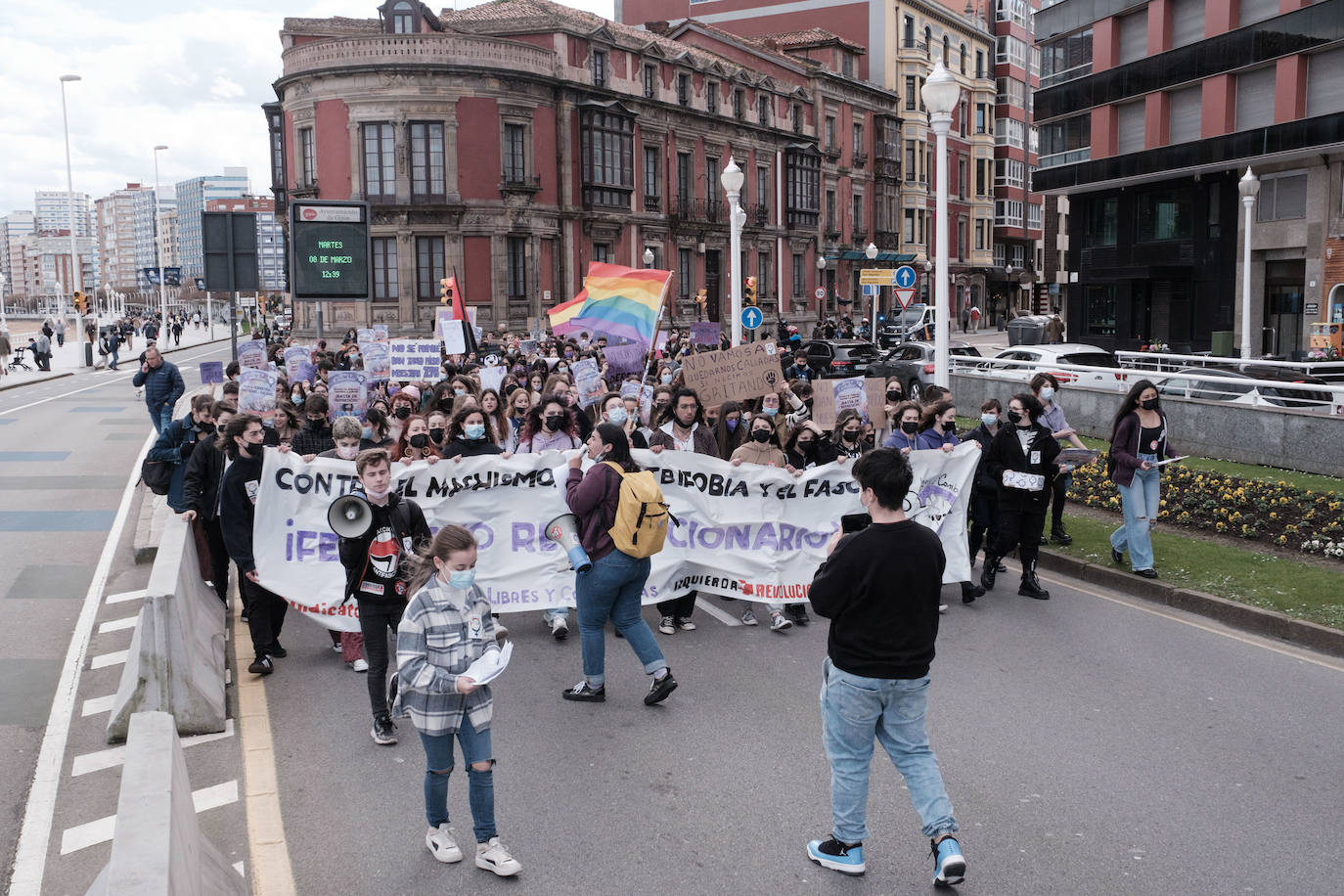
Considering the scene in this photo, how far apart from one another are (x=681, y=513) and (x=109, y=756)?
458 cm

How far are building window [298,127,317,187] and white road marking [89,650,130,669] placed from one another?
40917 millimetres

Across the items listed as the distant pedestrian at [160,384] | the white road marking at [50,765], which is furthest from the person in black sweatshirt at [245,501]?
the distant pedestrian at [160,384]

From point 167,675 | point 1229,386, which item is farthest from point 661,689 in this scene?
point 1229,386

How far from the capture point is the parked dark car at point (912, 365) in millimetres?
27125

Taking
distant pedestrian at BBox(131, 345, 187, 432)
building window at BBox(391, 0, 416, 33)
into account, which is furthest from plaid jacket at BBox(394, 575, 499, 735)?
building window at BBox(391, 0, 416, 33)

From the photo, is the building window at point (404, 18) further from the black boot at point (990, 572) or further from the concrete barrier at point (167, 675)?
the concrete barrier at point (167, 675)

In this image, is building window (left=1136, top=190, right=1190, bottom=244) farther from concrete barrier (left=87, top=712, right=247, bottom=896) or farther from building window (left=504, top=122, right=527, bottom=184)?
concrete barrier (left=87, top=712, right=247, bottom=896)

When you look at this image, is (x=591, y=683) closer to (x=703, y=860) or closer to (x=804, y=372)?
(x=703, y=860)

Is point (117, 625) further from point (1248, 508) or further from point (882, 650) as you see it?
point (1248, 508)

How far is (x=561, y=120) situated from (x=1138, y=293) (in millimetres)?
24017

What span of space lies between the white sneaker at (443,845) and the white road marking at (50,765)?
1791mm

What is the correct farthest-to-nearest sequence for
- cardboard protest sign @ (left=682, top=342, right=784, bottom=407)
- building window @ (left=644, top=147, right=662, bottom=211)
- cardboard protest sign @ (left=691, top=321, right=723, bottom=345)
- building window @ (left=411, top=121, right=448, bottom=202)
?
building window @ (left=644, top=147, right=662, bottom=211) → building window @ (left=411, top=121, right=448, bottom=202) → cardboard protest sign @ (left=691, top=321, right=723, bottom=345) → cardboard protest sign @ (left=682, top=342, right=784, bottom=407)

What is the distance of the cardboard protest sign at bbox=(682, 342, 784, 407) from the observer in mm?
13180

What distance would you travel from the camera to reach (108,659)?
8.86m
